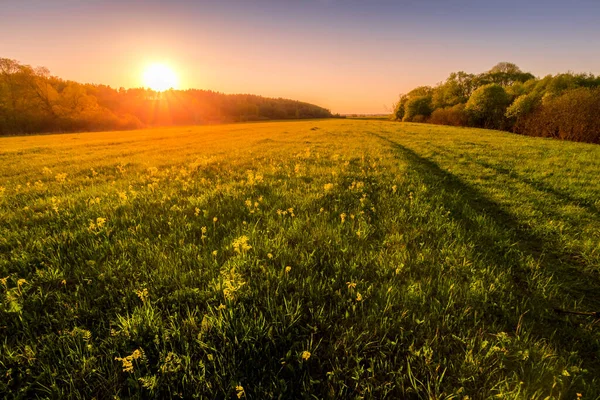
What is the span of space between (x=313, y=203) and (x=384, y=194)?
81.6 inches

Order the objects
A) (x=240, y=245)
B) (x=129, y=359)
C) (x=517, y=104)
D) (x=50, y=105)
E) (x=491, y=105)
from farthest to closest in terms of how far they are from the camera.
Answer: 1. (x=50, y=105)
2. (x=491, y=105)
3. (x=517, y=104)
4. (x=240, y=245)
5. (x=129, y=359)

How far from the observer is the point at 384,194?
6273mm

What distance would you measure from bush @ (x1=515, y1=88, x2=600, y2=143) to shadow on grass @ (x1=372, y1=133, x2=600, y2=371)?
3441cm

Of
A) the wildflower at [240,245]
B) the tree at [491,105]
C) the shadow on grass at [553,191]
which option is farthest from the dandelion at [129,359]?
the tree at [491,105]

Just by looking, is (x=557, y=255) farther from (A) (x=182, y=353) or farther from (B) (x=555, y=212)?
(A) (x=182, y=353)

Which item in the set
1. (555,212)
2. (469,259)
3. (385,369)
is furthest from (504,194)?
(385,369)

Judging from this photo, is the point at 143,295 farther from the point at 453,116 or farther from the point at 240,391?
the point at 453,116

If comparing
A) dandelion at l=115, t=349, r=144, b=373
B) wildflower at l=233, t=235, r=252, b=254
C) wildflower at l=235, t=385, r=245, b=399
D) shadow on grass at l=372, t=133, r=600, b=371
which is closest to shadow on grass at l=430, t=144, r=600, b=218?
shadow on grass at l=372, t=133, r=600, b=371

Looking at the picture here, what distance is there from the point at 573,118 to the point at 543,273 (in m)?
39.5

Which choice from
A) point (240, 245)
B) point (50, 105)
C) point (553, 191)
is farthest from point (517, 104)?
point (50, 105)

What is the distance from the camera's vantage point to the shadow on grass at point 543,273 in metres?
2.54

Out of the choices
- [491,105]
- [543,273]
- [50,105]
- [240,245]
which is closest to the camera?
[240,245]

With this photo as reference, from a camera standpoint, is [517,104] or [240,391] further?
[517,104]

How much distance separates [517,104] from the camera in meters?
45.0
